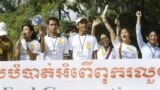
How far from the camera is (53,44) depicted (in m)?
8.40

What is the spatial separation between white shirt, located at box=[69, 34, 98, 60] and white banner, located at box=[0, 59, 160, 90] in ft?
2.23

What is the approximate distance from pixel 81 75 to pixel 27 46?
4.14ft

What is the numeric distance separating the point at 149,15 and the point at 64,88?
16.9m

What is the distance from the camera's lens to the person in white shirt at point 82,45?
847 centimetres

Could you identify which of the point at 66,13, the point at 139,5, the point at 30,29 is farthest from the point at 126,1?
A: the point at 30,29

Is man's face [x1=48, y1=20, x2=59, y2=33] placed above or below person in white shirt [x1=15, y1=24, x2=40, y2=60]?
above

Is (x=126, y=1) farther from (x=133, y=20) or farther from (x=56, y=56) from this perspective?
(x=56, y=56)

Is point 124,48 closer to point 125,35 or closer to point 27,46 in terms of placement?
point 125,35

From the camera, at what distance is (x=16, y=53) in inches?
339

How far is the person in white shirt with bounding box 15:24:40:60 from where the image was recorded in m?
8.57

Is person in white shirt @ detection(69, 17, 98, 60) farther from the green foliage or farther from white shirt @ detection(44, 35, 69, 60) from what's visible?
the green foliage

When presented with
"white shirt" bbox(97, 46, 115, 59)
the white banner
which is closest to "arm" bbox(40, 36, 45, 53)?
the white banner

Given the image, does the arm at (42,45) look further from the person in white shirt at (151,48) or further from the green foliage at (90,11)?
the green foliage at (90,11)

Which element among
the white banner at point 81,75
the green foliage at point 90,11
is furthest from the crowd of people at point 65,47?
the green foliage at point 90,11
